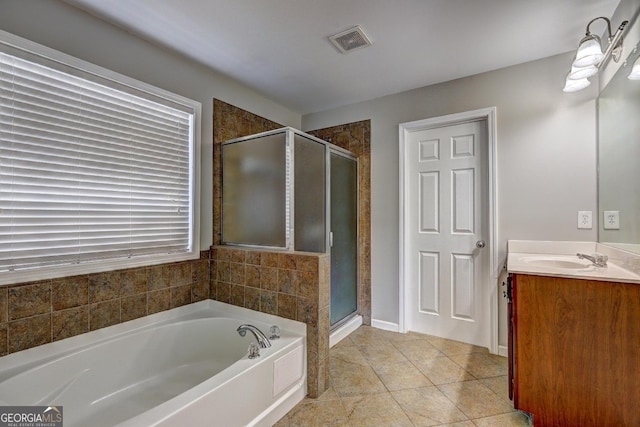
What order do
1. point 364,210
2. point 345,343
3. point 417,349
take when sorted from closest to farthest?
point 417,349 < point 345,343 < point 364,210

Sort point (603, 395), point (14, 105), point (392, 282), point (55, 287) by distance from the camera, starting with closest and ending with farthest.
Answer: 1. point (603, 395)
2. point (14, 105)
3. point (55, 287)
4. point (392, 282)

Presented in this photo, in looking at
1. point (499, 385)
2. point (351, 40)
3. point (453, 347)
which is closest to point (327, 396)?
point (499, 385)

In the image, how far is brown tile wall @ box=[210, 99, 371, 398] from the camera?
1811 millimetres

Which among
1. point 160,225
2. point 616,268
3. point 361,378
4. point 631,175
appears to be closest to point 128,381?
point 160,225

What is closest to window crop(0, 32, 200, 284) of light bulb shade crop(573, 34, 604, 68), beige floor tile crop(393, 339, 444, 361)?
beige floor tile crop(393, 339, 444, 361)

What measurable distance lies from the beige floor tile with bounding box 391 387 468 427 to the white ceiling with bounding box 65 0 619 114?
2.37 m

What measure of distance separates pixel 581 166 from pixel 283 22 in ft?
7.55

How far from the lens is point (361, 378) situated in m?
2.00

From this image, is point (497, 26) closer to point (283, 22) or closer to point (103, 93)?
point (283, 22)

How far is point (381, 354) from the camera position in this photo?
2344mm

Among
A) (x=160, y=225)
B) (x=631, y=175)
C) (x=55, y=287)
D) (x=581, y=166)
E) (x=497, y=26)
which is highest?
(x=497, y=26)

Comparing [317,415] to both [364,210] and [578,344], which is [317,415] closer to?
[578,344]

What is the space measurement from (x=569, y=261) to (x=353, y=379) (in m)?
1.63

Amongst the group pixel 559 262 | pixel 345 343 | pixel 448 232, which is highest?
pixel 448 232
